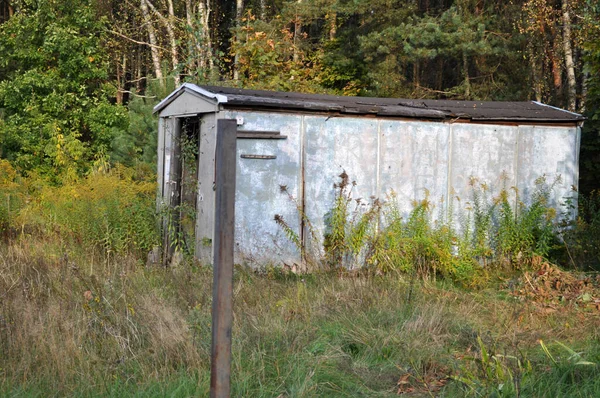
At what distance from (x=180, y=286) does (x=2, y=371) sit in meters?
2.75

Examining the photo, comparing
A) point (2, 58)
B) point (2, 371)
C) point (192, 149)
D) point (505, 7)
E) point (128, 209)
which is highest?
point (505, 7)

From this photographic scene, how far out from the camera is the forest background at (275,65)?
18.8m

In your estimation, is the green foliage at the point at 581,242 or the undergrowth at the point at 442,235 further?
the green foliage at the point at 581,242

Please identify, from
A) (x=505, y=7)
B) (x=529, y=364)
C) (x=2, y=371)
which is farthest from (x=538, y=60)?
(x=2, y=371)

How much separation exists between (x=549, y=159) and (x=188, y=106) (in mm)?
5718

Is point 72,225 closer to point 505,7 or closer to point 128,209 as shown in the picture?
point 128,209

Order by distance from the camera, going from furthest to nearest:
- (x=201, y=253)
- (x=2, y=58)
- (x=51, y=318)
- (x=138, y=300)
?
(x=2, y=58) < (x=201, y=253) < (x=138, y=300) < (x=51, y=318)

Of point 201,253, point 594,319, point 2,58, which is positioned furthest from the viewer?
point 2,58

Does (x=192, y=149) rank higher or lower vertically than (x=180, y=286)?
higher

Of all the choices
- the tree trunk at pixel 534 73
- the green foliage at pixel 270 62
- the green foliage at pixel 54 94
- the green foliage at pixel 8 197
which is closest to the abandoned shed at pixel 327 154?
the green foliage at pixel 8 197

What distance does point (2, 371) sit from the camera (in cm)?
522

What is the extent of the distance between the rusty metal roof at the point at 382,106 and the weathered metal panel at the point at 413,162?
22 cm

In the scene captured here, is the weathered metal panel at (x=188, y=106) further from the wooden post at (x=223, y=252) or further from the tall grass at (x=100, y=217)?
the wooden post at (x=223, y=252)

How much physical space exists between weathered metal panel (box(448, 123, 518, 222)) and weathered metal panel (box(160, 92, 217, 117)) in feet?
12.2
